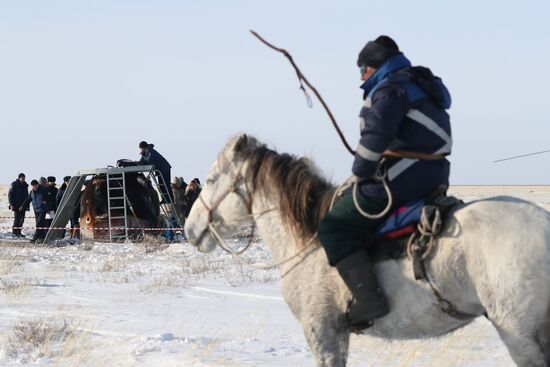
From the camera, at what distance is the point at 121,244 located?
22.3 metres

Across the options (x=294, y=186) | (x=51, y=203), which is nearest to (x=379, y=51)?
(x=294, y=186)

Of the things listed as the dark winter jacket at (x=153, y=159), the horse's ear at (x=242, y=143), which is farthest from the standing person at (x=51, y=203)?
the horse's ear at (x=242, y=143)

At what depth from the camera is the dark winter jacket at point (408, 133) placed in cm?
531

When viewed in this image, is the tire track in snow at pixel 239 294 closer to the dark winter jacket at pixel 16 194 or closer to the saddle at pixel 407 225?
the saddle at pixel 407 225

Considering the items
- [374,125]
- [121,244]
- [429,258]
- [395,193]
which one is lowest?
[121,244]

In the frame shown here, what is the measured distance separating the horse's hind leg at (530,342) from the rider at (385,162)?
2.52 ft

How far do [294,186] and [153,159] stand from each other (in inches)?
712

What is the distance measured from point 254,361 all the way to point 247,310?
3.52 m

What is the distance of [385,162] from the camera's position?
550 cm

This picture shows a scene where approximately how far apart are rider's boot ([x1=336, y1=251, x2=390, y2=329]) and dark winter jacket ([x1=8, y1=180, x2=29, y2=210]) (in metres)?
22.3

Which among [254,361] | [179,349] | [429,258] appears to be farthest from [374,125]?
[179,349]

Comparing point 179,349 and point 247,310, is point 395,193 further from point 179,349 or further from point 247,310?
point 247,310

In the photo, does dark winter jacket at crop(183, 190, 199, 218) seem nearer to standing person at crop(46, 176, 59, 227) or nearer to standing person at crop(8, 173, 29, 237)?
standing person at crop(46, 176, 59, 227)

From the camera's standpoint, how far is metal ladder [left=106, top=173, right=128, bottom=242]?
2330 cm
